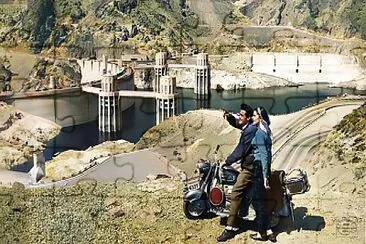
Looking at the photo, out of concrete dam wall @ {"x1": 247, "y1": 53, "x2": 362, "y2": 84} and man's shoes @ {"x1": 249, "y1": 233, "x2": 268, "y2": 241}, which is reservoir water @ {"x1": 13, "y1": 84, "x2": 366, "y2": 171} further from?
concrete dam wall @ {"x1": 247, "y1": 53, "x2": 362, "y2": 84}

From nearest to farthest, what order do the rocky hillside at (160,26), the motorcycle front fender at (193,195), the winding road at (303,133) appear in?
the motorcycle front fender at (193,195) → the winding road at (303,133) → the rocky hillside at (160,26)

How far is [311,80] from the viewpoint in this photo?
10430 mm

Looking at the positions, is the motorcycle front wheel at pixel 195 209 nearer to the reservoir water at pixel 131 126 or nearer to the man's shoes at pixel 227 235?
the man's shoes at pixel 227 235

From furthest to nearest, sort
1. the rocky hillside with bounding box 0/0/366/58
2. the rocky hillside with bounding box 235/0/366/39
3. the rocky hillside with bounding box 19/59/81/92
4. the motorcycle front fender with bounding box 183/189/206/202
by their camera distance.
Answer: the rocky hillside with bounding box 235/0/366/39, the rocky hillside with bounding box 0/0/366/58, the rocky hillside with bounding box 19/59/81/92, the motorcycle front fender with bounding box 183/189/206/202

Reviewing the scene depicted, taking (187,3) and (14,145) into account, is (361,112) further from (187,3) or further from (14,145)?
(187,3)

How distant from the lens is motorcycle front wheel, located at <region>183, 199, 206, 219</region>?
7.54 feet

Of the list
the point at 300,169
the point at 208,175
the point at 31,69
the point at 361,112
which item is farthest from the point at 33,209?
the point at 31,69

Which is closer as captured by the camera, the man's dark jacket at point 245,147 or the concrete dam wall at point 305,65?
the man's dark jacket at point 245,147

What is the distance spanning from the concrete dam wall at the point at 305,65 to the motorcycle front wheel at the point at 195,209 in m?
7.99

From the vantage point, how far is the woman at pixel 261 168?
205 centimetres

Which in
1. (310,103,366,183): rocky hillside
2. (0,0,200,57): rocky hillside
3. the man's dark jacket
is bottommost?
(310,103,366,183): rocky hillside

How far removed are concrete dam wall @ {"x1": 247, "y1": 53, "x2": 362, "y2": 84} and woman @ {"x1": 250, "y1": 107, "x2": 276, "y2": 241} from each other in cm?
808

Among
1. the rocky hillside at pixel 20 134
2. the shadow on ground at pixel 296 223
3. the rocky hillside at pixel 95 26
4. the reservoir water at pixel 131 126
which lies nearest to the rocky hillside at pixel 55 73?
the rocky hillside at pixel 95 26

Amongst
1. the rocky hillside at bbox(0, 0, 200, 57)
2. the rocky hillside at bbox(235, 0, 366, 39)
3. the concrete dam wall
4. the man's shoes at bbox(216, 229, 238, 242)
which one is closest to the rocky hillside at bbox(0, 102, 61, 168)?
the man's shoes at bbox(216, 229, 238, 242)
